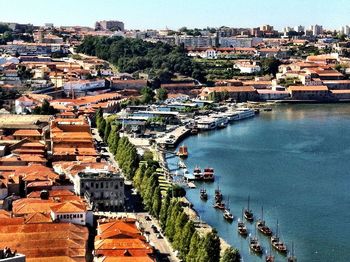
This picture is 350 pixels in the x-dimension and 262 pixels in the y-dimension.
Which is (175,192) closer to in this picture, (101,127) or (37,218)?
(37,218)

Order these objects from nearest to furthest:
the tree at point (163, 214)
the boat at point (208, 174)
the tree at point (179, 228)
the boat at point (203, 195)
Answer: the tree at point (179, 228) → the tree at point (163, 214) → the boat at point (203, 195) → the boat at point (208, 174)

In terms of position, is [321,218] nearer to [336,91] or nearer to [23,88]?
[23,88]

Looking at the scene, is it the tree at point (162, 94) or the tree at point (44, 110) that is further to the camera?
the tree at point (162, 94)

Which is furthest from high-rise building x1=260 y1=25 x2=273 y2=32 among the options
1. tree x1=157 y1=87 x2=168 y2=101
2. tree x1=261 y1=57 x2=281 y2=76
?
tree x1=157 y1=87 x2=168 y2=101

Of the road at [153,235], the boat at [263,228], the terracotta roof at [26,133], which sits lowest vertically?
the boat at [263,228]

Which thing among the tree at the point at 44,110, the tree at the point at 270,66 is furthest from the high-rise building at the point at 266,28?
the tree at the point at 44,110

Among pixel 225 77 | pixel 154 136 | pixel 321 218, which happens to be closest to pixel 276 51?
pixel 225 77

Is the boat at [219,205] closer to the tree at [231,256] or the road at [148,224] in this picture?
the road at [148,224]

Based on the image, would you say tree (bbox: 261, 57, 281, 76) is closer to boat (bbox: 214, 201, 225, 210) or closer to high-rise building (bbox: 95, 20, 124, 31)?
boat (bbox: 214, 201, 225, 210)
